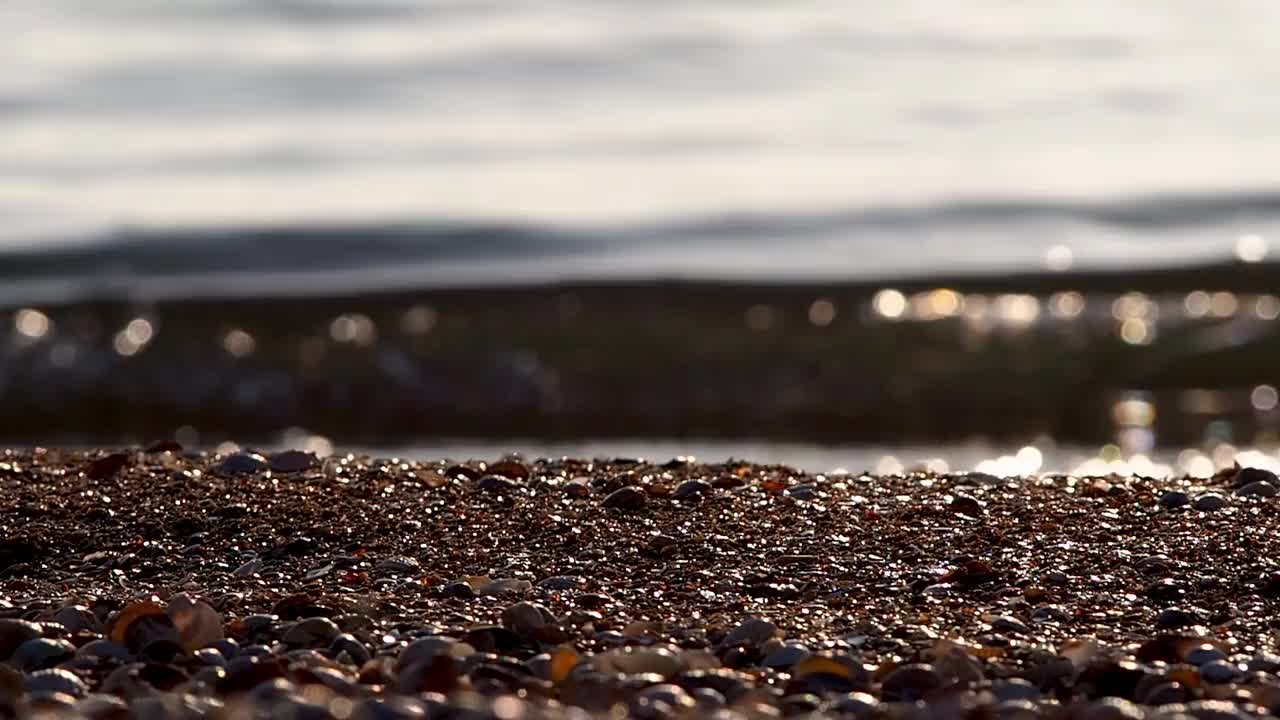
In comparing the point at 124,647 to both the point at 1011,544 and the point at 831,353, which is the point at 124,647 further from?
the point at 831,353

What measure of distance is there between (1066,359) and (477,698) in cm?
1816

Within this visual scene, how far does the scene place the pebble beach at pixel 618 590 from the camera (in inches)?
178

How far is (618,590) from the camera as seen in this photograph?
226 inches

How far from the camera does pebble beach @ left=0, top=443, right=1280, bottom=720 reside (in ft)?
14.9

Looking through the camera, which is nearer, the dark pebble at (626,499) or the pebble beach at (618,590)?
the pebble beach at (618,590)

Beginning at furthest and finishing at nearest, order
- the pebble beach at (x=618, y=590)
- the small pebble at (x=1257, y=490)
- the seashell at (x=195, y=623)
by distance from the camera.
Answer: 1. the small pebble at (x=1257, y=490)
2. the seashell at (x=195, y=623)
3. the pebble beach at (x=618, y=590)

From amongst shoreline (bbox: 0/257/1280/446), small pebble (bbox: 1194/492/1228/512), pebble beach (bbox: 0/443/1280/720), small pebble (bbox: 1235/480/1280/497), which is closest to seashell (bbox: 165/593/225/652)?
pebble beach (bbox: 0/443/1280/720)

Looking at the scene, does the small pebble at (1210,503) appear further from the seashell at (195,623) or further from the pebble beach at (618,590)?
the seashell at (195,623)

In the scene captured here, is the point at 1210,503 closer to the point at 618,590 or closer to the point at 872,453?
the point at 618,590

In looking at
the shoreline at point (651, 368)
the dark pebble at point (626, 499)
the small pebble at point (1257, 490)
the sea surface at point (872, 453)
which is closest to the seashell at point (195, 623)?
the dark pebble at point (626, 499)

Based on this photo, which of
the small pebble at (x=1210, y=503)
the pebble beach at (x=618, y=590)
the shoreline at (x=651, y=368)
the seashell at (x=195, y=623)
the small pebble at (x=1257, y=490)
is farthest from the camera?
the shoreline at (x=651, y=368)

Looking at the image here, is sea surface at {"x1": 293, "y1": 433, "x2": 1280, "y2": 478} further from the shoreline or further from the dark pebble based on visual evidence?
the dark pebble

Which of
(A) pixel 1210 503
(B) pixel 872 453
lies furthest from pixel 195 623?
(B) pixel 872 453

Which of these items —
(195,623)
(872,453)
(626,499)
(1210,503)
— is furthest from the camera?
(872,453)
